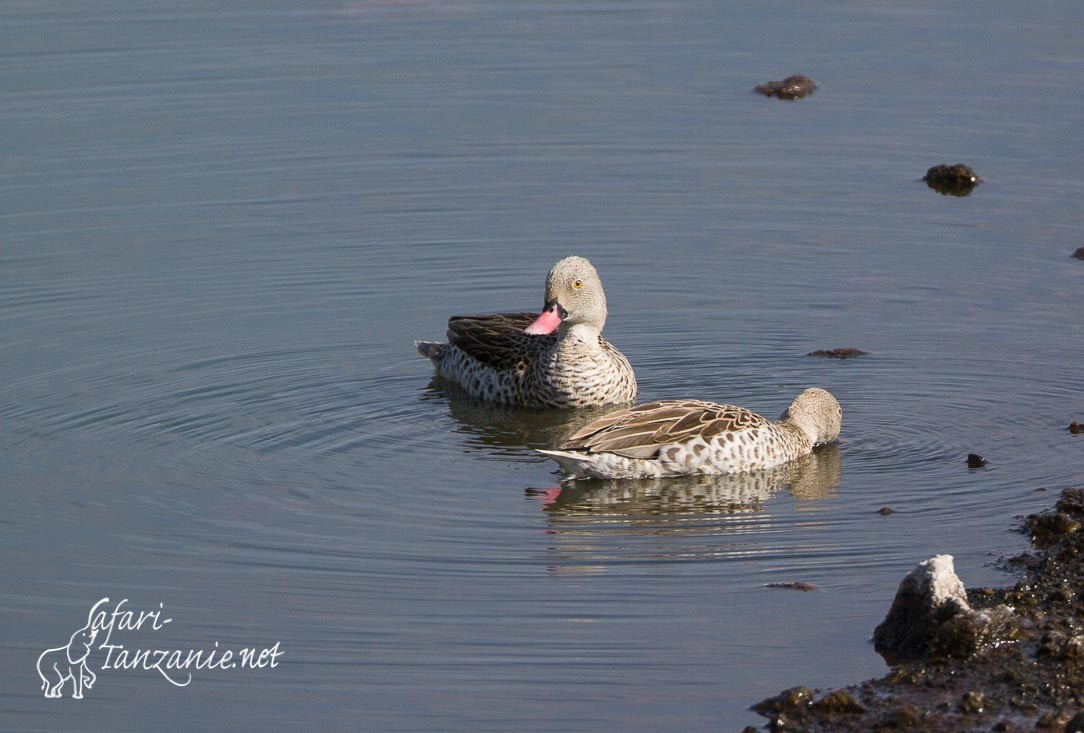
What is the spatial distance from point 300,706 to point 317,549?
1928 millimetres

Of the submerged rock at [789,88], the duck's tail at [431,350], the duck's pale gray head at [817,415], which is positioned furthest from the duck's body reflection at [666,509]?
the submerged rock at [789,88]

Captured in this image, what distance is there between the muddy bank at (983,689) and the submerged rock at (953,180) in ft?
30.0

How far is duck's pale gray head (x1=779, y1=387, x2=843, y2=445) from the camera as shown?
38.1ft

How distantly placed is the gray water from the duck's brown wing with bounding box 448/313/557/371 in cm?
42

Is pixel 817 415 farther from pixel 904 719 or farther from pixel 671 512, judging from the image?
pixel 904 719

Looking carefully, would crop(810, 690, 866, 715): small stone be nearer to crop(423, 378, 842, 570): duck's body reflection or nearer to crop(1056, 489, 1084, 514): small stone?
crop(423, 378, 842, 570): duck's body reflection

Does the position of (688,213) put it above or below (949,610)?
above

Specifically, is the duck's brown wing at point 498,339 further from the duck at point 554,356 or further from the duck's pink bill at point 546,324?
the duck's pink bill at point 546,324

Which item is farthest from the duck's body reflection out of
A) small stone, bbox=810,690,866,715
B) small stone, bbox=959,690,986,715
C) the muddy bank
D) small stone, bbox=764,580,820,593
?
small stone, bbox=959,690,986,715

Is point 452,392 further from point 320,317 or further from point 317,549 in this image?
point 317,549

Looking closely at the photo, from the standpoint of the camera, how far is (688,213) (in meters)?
16.9

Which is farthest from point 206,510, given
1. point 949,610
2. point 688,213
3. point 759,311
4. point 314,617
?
point 688,213

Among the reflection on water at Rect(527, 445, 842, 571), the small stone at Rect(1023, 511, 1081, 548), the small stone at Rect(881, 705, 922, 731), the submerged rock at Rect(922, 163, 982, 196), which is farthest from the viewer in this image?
the submerged rock at Rect(922, 163, 982, 196)

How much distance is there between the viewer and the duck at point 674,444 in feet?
36.4
